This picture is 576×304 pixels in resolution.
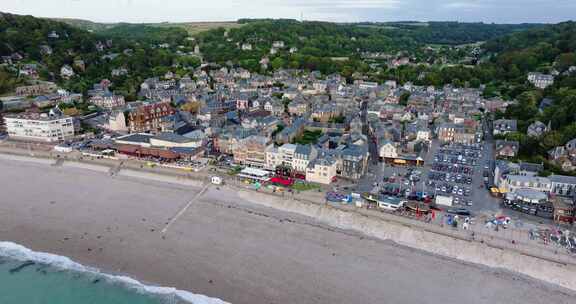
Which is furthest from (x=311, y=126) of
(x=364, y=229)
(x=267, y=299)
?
(x=267, y=299)

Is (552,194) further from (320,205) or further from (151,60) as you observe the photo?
(151,60)

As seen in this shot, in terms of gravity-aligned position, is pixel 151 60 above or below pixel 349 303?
above

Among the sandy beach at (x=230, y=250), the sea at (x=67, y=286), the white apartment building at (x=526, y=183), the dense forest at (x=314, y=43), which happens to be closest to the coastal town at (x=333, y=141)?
the white apartment building at (x=526, y=183)

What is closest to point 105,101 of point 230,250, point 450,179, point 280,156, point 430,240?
point 280,156

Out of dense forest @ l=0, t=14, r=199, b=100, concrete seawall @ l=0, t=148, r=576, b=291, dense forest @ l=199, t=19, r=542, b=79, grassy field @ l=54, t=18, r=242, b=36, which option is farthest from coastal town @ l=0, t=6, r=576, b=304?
grassy field @ l=54, t=18, r=242, b=36

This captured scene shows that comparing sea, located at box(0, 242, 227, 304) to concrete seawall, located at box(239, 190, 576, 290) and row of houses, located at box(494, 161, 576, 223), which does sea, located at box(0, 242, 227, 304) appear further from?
row of houses, located at box(494, 161, 576, 223)

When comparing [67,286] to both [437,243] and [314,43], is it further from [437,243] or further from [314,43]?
[314,43]
